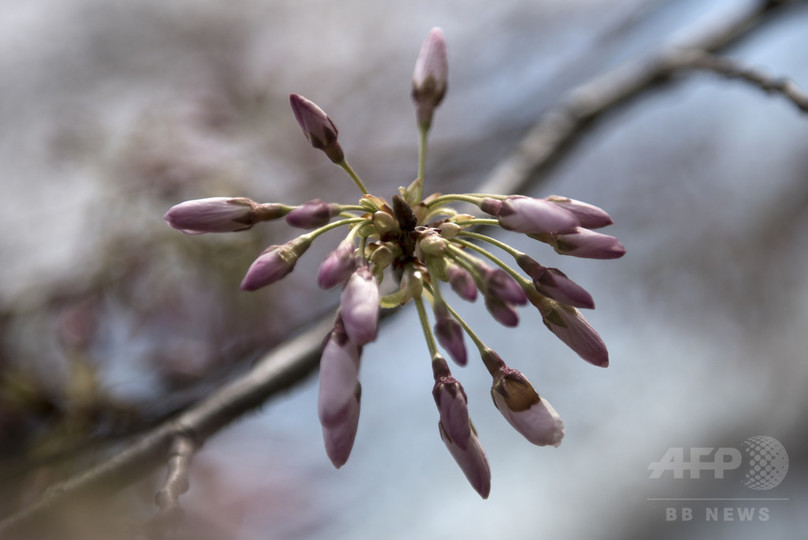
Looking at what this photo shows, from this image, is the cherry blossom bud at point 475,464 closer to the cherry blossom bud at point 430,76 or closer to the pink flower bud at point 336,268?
the pink flower bud at point 336,268

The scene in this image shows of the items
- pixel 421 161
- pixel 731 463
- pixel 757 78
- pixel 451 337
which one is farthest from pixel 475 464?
pixel 731 463

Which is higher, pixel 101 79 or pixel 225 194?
pixel 101 79

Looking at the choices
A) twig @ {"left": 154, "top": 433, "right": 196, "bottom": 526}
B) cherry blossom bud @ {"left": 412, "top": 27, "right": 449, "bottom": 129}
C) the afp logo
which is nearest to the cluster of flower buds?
cherry blossom bud @ {"left": 412, "top": 27, "right": 449, "bottom": 129}

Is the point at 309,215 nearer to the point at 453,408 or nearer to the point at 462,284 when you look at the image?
the point at 462,284

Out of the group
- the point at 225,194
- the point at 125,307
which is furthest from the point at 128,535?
the point at 225,194

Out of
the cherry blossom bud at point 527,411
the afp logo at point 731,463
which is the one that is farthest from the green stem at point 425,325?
the afp logo at point 731,463

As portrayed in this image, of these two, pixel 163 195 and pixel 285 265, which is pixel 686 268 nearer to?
pixel 163 195

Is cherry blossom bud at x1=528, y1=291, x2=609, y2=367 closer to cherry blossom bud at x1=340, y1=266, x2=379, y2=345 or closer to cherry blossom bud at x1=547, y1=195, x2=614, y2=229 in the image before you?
cherry blossom bud at x1=547, y1=195, x2=614, y2=229
